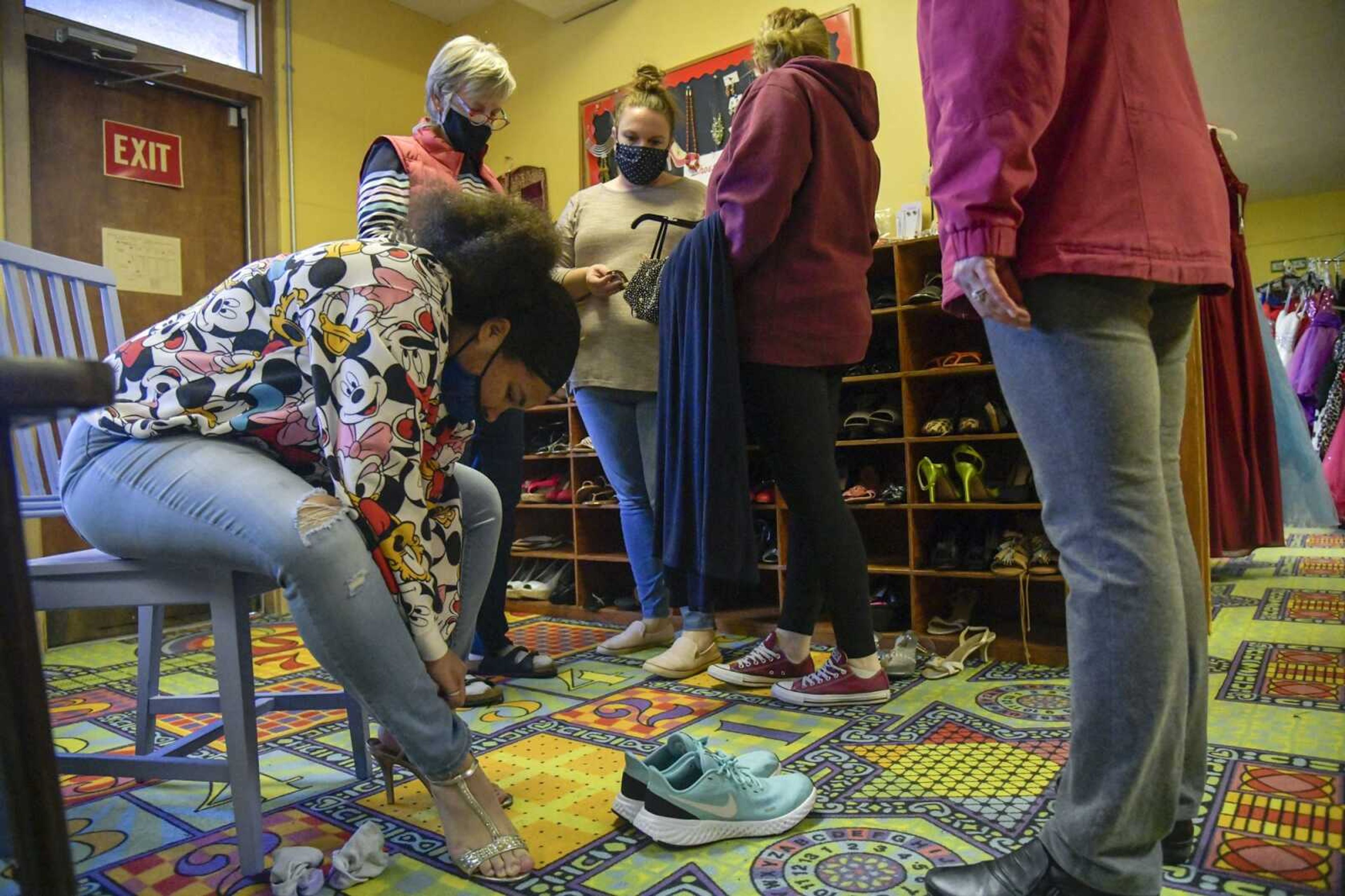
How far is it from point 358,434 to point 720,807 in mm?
693

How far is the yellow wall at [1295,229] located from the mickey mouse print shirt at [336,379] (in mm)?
8743

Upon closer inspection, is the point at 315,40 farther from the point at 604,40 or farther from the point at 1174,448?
the point at 1174,448

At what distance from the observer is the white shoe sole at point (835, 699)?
182 cm

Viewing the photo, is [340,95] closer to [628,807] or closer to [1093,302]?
[628,807]

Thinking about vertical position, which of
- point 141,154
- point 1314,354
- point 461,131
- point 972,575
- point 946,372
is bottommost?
point 972,575

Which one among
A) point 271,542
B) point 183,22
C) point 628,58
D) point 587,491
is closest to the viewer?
point 271,542

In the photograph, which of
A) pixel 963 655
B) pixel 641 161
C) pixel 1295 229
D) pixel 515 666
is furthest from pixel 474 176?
pixel 1295 229

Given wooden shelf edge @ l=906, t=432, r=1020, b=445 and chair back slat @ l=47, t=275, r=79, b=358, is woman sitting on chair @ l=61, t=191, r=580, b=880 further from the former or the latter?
wooden shelf edge @ l=906, t=432, r=1020, b=445

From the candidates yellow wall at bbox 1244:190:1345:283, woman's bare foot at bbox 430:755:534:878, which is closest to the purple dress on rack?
yellow wall at bbox 1244:190:1345:283

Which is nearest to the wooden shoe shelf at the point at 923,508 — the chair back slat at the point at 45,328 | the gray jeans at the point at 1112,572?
the gray jeans at the point at 1112,572

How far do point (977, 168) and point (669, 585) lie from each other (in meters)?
1.33

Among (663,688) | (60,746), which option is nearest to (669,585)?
(663,688)

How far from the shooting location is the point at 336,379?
107cm

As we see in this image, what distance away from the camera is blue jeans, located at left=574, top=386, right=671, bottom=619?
2.33m
